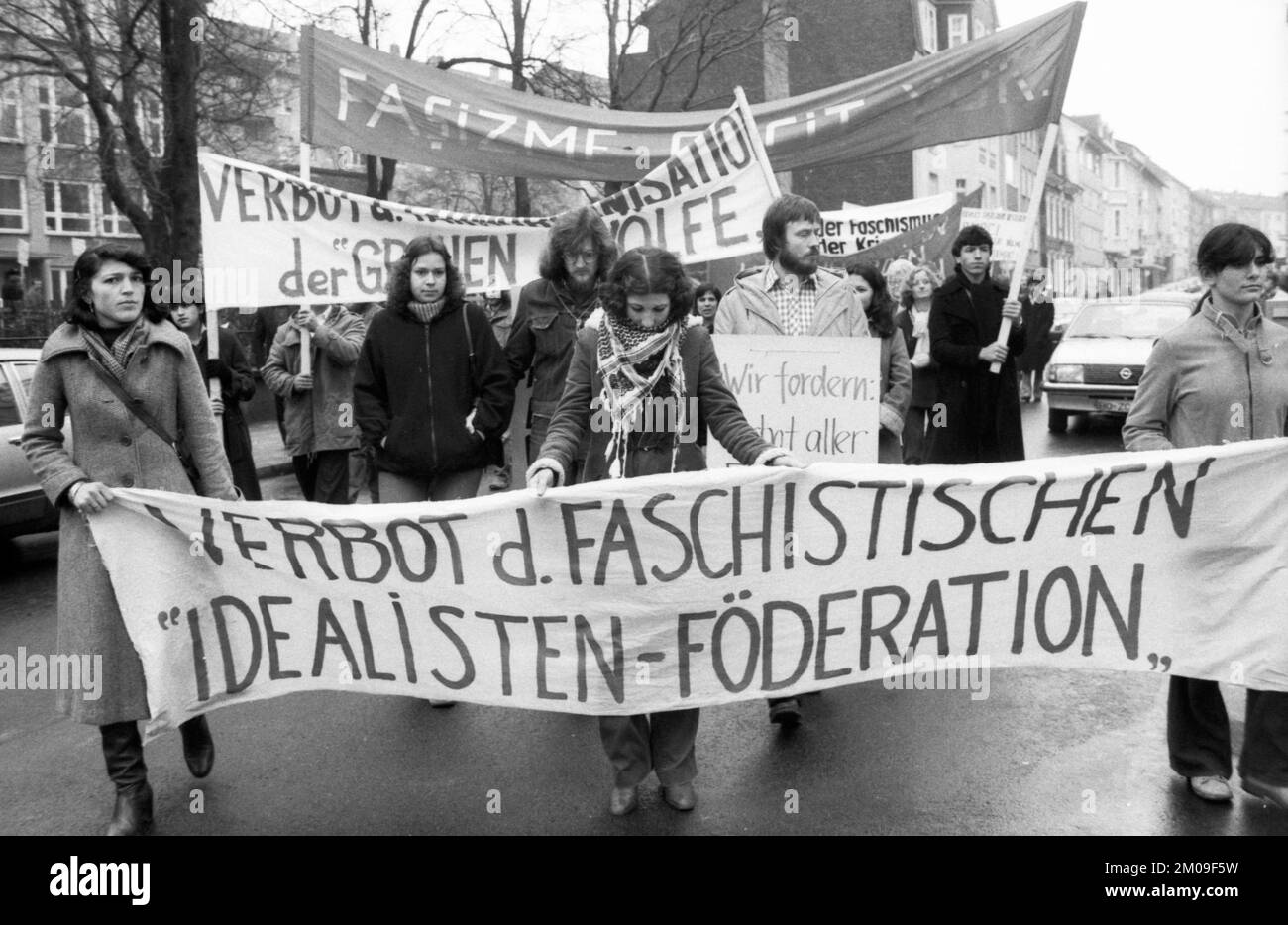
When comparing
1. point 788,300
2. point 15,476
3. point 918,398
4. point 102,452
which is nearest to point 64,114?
point 15,476

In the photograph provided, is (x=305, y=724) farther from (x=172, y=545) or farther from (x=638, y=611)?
(x=638, y=611)

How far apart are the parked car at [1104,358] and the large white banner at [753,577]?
11.2m

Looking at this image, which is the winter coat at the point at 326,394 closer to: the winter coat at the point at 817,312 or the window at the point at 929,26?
the winter coat at the point at 817,312

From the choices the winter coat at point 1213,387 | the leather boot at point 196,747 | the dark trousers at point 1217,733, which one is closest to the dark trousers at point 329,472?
the leather boot at point 196,747

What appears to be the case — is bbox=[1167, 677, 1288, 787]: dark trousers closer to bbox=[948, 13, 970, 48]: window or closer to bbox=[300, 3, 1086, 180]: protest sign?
bbox=[300, 3, 1086, 180]: protest sign

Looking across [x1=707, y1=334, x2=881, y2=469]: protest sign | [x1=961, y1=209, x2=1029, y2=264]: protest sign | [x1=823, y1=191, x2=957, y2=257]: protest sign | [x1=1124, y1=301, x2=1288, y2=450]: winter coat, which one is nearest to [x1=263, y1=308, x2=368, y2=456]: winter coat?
[x1=707, y1=334, x2=881, y2=469]: protest sign

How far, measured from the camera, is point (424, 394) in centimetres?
509

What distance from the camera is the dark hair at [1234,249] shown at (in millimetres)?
3967

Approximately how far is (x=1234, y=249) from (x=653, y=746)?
8.55 ft

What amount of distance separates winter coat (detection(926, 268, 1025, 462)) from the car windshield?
1061 centimetres

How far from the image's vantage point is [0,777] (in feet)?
14.7

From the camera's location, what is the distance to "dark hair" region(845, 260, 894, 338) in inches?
219

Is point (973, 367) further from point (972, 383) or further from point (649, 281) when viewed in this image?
point (649, 281)
